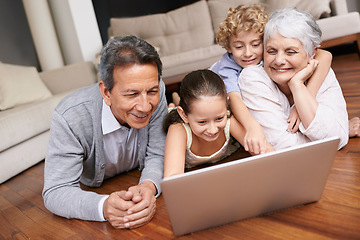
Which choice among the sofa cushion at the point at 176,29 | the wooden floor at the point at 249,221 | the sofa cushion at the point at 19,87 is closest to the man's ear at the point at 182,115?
the wooden floor at the point at 249,221

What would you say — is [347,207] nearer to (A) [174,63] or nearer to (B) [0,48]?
(A) [174,63]

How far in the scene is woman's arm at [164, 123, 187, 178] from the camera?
3.92 feet

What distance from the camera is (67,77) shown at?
11.6 feet

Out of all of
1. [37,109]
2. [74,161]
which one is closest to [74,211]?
[74,161]

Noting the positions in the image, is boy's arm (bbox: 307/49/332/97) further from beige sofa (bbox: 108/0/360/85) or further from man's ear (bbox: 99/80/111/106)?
beige sofa (bbox: 108/0/360/85)

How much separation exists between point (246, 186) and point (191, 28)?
3561 mm

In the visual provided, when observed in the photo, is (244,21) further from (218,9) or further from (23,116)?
(218,9)

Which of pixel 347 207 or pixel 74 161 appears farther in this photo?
pixel 74 161

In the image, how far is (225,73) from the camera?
5.53ft

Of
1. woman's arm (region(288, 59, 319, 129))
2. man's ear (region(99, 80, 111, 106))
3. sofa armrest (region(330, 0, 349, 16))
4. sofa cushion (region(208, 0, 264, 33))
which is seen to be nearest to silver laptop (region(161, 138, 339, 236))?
woman's arm (region(288, 59, 319, 129))

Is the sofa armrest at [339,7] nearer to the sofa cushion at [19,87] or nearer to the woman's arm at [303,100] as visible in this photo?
the woman's arm at [303,100]

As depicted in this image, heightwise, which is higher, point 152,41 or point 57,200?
point 152,41

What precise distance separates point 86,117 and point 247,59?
2.70ft

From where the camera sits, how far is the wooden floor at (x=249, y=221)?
3.04 ft
